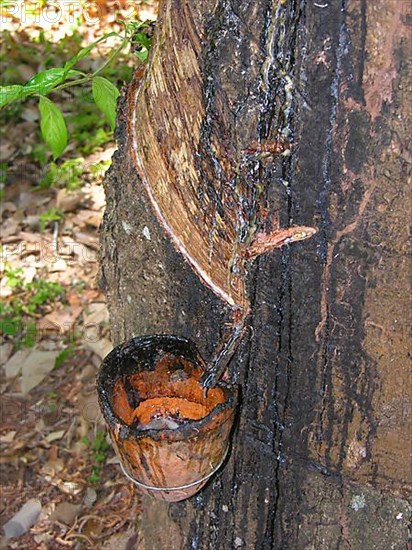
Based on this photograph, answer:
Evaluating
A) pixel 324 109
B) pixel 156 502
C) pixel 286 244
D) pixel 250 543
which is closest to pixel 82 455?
pixel 156 502

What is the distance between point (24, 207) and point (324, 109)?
2.55 meters

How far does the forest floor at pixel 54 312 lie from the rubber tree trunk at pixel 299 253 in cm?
58

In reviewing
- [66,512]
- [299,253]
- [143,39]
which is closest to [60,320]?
[66,512]

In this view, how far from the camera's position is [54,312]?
9.83ft

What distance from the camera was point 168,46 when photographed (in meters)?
1.24

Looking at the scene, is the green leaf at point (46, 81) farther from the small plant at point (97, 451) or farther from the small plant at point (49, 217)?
the small plant at point (49, 217)

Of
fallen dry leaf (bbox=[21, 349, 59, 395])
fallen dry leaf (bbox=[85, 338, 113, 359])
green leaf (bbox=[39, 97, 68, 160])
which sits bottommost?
fallen dry leaf (bbox=[21, 349, 59, 395])

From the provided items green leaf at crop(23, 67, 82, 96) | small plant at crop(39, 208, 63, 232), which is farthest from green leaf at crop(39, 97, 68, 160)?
small plant at crop(39, 208, 63, 232)

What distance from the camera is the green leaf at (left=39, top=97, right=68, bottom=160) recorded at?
1561mm

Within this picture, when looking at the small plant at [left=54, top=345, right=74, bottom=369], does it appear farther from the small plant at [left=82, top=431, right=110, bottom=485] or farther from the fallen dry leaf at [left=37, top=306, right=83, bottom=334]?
the small plant at [left=82, top=431, right=110, bottom=485]

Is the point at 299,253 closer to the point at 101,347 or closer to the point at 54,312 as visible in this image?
the point at 101,347

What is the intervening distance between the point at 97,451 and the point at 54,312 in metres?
0.68

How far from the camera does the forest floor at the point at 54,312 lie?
2.38 m

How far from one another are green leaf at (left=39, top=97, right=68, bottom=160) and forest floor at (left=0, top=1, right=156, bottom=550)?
200mm
